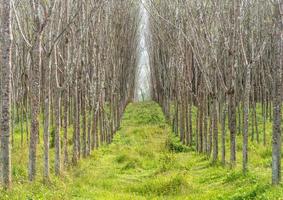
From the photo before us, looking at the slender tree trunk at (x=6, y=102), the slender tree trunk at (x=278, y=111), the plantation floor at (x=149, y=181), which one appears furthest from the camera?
the slender tree trunk at (x=278, y=111)

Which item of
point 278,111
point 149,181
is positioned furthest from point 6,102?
point 278,111

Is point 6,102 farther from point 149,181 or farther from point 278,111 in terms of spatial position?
point 278,111

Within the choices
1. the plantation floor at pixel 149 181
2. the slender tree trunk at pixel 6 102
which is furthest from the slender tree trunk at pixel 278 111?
the slender tree trunk at pixel 6 102

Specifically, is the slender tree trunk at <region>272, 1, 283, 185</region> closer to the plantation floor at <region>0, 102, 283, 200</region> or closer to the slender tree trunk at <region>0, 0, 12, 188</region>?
the plantation floor at <region>0, 102, 283, 200</region>

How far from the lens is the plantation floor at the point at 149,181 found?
8.93 metres

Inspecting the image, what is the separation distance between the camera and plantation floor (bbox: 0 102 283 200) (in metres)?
8.93

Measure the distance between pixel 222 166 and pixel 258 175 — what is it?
2328 mm

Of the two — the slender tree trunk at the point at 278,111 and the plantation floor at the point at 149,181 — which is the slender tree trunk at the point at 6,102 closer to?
the plantation floor at the point at 149,181

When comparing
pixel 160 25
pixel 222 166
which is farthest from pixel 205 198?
pixel 160 25

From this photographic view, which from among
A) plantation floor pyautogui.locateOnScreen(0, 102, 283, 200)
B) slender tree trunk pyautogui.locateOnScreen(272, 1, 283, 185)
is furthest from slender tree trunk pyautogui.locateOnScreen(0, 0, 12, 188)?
slender tree trunk pyautogui.locateOnScreen(272, 1, 283, 185)

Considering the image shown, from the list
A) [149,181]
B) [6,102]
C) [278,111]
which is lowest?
[149,181]

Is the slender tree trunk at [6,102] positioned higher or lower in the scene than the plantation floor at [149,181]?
higher

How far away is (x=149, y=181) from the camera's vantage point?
11367 millimetres

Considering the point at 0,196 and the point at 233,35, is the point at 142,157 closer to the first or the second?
the point at 233,35
